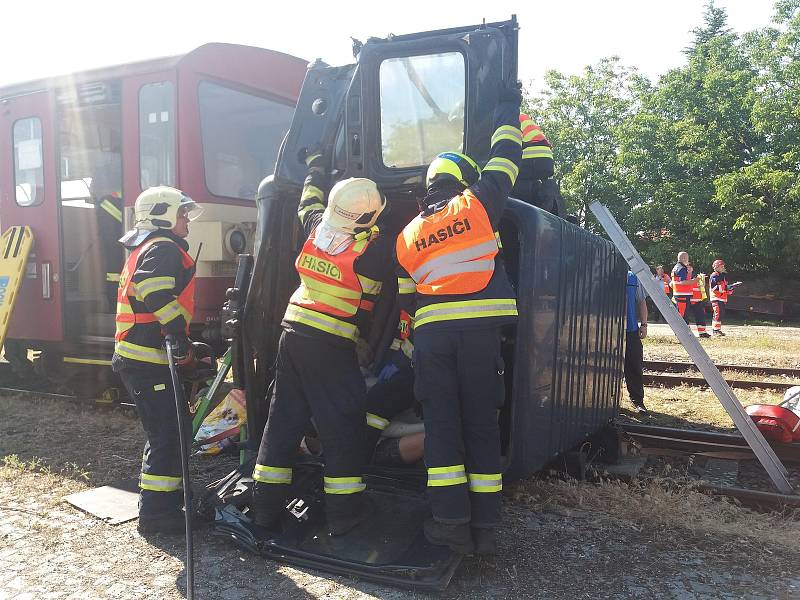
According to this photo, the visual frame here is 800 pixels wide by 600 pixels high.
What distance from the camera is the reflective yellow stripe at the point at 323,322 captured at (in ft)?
11.8

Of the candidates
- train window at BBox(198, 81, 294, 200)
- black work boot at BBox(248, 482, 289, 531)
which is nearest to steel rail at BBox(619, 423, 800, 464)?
black work boot at BBox(248, 482, 289, 531)

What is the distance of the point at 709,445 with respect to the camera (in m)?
5.41

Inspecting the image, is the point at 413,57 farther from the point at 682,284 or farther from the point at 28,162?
the point at 682,284

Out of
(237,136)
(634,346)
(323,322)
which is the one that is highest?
(237,136)

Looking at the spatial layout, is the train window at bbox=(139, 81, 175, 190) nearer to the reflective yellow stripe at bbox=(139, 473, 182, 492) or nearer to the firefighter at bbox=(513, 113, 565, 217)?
the reflective yellow stripe at bbox=(139, 473, 182, 492)

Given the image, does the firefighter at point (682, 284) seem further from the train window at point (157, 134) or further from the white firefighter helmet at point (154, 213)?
the white firefighter helmet at point (154, 213)

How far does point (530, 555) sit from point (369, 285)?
5.20 ft

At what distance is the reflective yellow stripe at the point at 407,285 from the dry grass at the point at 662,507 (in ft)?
→ 5.32

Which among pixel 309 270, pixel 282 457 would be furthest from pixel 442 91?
pixel 282 457

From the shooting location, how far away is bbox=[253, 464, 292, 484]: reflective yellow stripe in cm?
367

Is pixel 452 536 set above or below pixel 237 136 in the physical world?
below

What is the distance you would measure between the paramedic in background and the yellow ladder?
19.7ft

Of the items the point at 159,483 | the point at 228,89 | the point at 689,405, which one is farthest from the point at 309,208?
the point at 689,405

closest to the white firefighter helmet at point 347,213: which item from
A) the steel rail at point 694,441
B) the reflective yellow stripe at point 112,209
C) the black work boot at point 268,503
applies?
the black work boot at point 268,503
